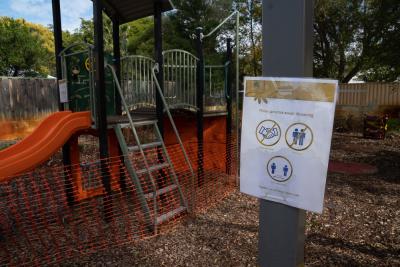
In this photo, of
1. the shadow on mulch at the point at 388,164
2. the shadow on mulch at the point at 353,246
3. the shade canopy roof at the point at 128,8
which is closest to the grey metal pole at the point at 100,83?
the shade canopy roof at the point at 128,8

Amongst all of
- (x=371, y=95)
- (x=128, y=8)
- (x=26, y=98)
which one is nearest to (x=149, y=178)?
(x=128, y=8)

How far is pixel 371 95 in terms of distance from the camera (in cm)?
1468

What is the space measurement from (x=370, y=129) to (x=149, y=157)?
28.0 ft

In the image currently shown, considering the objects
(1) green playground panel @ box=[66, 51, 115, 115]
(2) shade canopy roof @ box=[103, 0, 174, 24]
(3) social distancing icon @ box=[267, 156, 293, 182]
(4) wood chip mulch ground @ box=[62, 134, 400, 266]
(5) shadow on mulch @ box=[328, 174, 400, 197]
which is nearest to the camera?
(3) social distancing icon @ box=[267, 156, 293, 182]

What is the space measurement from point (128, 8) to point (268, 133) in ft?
15.1

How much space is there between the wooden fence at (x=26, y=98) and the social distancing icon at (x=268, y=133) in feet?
41.1

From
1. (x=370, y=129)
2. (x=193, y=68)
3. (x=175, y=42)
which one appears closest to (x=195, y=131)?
(x=193, y=68)

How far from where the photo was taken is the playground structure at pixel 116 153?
3.83 meters

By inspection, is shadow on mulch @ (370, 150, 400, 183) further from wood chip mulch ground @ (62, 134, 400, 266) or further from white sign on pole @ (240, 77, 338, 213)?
white sign on pole @ (240, 77, 338, 213)

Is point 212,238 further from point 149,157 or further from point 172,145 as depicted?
point 172,145

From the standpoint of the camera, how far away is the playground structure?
12.6ft

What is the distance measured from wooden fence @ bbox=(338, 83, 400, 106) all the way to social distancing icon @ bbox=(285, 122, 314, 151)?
45.2 ft

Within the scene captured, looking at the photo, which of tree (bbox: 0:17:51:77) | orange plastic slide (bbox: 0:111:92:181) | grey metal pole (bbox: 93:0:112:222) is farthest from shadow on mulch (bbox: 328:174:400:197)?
tree (bbox: 0:17:51:77)

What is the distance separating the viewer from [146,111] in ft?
18.6
